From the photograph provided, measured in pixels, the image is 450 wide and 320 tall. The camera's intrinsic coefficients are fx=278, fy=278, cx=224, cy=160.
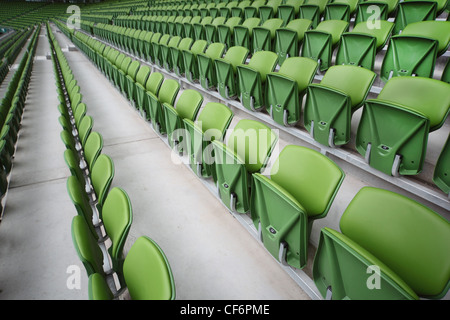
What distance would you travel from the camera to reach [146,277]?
0.60 metres

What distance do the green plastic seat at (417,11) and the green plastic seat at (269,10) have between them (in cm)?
111

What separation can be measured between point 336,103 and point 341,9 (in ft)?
4.27

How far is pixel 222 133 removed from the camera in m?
1.25

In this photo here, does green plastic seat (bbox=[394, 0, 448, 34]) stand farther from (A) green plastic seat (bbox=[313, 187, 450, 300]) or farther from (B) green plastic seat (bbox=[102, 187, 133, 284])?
(B) green plastic seat (bbox=[102, 187, 133, 284])

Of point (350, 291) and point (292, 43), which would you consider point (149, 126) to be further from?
point (350, 291)

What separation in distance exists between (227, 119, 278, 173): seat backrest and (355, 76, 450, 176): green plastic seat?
34 cm

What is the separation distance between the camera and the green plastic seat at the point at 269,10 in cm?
252

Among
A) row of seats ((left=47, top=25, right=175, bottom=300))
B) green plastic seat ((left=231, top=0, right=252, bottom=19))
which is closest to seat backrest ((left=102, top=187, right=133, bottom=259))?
row of seats ((left=47, top=25, right=175, bottom=300))

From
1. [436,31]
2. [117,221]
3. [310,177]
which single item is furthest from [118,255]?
[436,31]

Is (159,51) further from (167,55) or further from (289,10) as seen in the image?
(289,10)

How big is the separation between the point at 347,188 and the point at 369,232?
47 centimetres

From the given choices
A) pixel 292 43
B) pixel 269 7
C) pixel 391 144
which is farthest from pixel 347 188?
pixel 269 7

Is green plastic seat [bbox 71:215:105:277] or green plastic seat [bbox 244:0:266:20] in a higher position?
green plastic seat [bbox 244:0:266:20]

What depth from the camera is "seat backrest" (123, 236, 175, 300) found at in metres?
0.54
